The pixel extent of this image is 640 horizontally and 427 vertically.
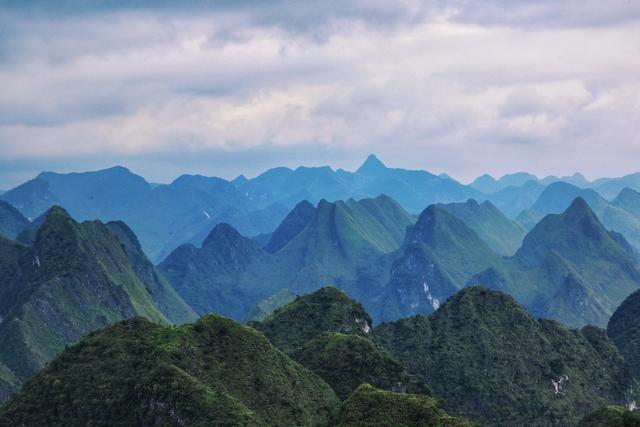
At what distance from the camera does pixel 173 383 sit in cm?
8300

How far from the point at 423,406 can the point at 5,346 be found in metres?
123

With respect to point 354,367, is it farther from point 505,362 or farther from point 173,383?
point 505,362

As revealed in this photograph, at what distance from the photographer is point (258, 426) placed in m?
82.6

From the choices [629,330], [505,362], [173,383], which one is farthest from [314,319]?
[629,330]

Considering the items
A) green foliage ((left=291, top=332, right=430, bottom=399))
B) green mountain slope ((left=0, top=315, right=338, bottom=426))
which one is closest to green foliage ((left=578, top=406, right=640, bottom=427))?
green foliage ((left=291, top=332, right=430, bottom=399))

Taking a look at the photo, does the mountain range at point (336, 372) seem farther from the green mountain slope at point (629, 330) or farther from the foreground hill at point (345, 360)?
the green mountain slope at point (629, 330)

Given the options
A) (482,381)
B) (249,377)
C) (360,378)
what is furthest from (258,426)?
(482,381)

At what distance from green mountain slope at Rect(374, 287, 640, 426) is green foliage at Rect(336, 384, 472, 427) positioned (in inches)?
1680

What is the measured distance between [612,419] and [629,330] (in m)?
78.5

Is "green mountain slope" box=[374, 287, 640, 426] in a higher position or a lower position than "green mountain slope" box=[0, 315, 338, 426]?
lower

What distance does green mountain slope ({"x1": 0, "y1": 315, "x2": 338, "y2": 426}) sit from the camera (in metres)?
82.9

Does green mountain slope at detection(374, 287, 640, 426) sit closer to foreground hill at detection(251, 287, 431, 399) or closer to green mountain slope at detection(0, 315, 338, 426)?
foreground hill at detection(251, 287, 431, 399)

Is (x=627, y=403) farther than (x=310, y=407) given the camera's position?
Yes

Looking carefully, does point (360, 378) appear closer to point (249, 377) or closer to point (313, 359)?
point (313, 359)
